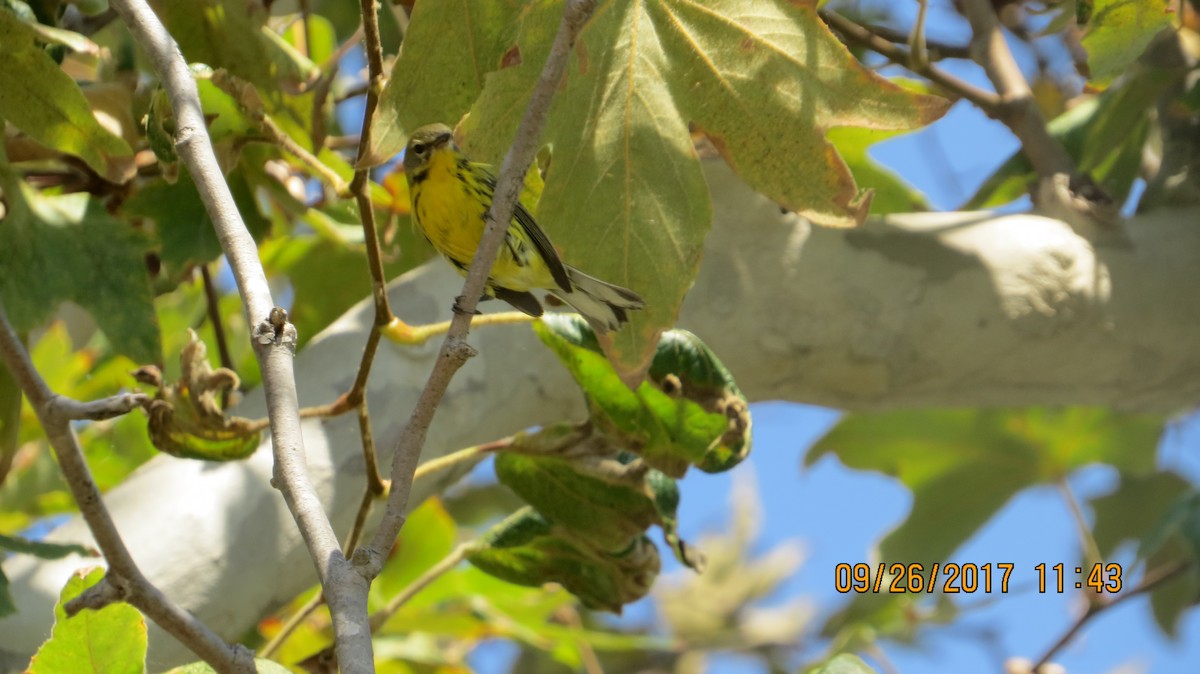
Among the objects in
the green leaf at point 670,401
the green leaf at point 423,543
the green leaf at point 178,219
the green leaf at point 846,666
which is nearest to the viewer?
the green leaf at point 846,666

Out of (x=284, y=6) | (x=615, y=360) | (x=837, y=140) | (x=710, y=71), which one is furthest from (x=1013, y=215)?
(x=284, y=6)

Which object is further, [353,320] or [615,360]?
[353,320]

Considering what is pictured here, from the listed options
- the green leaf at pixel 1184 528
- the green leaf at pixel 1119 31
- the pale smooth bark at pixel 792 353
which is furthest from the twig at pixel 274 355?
the green leaf at pixel 1184 528

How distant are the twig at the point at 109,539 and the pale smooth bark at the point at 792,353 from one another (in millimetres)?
362

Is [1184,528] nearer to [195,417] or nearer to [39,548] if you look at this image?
[195,417]

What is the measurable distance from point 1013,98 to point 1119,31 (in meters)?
0.62

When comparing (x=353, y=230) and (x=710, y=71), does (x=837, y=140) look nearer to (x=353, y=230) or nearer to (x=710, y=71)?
(x=710, y=71)

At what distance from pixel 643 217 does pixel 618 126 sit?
100 millimetres

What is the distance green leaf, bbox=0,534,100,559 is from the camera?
3.79 ft

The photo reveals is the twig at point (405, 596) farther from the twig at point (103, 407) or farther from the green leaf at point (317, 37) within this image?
the green leaf at point (317, 37)

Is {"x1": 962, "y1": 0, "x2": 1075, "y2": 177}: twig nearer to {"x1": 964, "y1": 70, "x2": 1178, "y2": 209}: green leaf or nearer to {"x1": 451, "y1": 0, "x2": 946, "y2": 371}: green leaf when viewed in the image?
{"x1": 964, "y1": 70, "x2": 1178, "y2": 209}: green leaf

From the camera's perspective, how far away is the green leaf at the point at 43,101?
3.92 ft

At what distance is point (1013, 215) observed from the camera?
1.69m

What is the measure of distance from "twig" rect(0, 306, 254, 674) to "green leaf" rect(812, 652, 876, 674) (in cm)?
48
